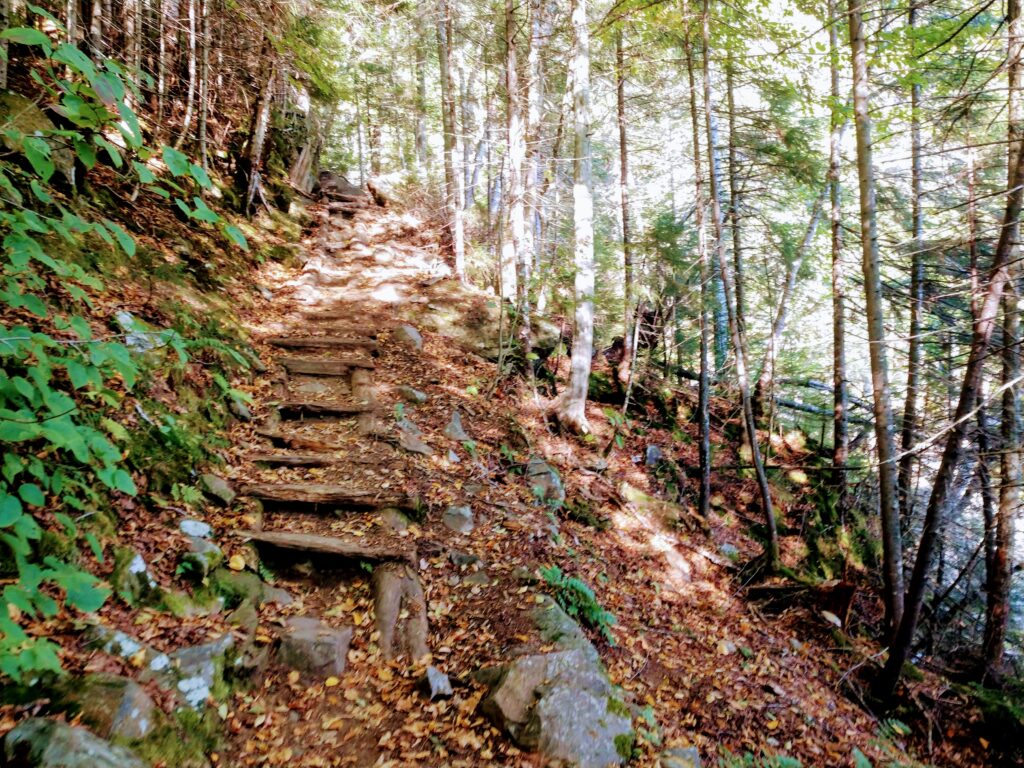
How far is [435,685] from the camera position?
358 cm

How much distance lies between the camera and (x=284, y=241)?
11.5 metres

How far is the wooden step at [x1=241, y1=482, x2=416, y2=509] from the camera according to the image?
15.4 feet

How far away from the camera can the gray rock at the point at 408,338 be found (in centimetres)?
894

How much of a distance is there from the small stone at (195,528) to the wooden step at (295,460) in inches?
44.6

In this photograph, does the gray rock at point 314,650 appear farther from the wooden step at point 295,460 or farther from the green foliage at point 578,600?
the green foliage at point 578,600

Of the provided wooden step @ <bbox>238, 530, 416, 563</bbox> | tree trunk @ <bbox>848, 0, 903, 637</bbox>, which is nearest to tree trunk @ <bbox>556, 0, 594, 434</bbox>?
tree trunk @ <bbox>848, 0, 903, 637</bbox>

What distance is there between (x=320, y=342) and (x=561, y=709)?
5805 mm

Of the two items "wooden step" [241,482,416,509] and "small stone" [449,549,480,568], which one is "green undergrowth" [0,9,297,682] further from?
"small stone" [449,549,480,568]

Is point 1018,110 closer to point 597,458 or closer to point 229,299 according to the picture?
point 597,458

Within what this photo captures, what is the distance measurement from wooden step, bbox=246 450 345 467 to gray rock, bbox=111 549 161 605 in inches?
70.6

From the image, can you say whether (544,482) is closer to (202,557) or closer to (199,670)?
(202,557)

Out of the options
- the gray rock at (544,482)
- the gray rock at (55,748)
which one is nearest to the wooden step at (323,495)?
the gray rock at (544,482)

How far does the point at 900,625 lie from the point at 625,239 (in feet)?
25.7

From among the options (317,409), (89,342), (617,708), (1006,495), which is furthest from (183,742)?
(1006,495)
